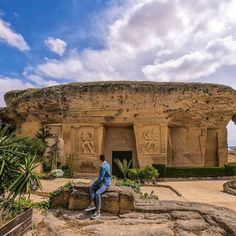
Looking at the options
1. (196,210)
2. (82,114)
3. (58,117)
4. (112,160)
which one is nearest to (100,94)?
(82,114)

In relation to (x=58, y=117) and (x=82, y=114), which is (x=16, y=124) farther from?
(x=82, y=114)

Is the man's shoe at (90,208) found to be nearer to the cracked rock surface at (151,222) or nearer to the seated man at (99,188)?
the seated man at (99,188)

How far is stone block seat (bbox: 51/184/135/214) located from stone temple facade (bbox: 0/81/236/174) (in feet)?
52.5

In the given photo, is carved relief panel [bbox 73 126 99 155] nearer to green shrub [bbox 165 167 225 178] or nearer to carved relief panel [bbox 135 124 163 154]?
carved relief panel [bbox 135 124 163 154]

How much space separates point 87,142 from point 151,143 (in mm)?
5324

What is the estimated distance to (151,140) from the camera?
931 inches

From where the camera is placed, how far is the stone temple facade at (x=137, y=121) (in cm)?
2380

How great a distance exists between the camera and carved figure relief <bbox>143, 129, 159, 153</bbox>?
23.6 meters

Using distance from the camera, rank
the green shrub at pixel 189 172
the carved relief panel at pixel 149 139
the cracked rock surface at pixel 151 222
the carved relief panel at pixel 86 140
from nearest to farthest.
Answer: the cracked rock surface at pixel 151 222, the green shrub at pixel 189 172, the carved relief panel at pixel 149 139, the carved relief panel at pixel 86 140

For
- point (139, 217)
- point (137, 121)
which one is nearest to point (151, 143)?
point (137, 121)

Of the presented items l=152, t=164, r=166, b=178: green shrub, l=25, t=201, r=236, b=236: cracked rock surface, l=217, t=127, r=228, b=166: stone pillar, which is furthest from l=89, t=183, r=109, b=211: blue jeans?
l=217, t=127, r=228, b=166: stone pillar

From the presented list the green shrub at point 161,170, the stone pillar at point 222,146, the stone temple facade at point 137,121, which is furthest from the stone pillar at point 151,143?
the stone pillar at point 222,146

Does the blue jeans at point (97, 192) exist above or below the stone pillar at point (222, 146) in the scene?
below

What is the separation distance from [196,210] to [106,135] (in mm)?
18865
